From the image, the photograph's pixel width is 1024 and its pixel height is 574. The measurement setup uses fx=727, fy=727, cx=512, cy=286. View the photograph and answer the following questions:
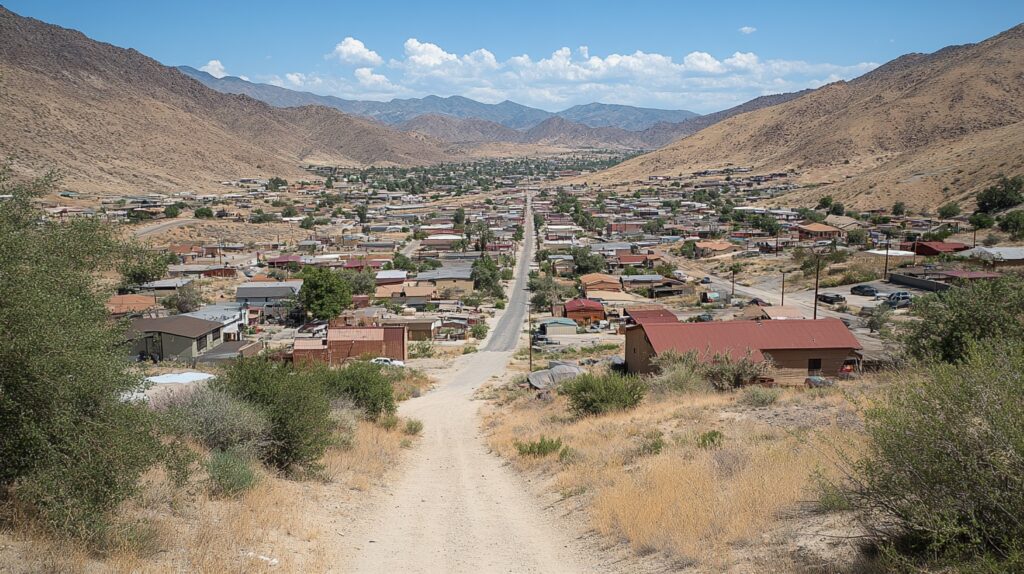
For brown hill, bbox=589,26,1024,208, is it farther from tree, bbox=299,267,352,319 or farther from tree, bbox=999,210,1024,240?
tree, bbox=299,267,352,319

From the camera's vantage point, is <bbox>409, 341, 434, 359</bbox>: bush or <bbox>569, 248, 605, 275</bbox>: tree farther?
<bbox>569, 248, 605, 275</bbox>: tree

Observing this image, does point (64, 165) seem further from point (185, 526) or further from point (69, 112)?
point (185, 526)

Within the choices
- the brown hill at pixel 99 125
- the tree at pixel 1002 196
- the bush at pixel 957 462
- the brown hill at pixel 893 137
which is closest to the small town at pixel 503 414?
the bush at pixel 957 462

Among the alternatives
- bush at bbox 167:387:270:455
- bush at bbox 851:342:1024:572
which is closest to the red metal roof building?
bush at bbox 167:387:270:455

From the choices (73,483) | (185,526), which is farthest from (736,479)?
(73,483)

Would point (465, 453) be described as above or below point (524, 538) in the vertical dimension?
below

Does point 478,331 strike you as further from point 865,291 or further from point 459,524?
point 459,524
